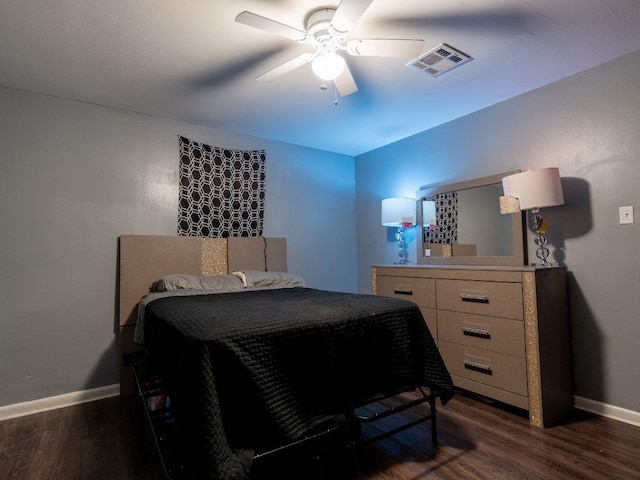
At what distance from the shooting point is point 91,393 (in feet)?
8.43

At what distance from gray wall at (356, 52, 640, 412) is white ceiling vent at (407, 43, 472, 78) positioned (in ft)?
2.71

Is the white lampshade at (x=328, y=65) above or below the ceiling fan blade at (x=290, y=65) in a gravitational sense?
below

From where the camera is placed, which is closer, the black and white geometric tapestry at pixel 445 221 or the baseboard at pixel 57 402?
the baseboard at pixel 57 402

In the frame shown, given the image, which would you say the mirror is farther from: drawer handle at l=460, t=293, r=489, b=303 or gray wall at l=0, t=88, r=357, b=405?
gray wall at l=0, t=88, r=357, b=405

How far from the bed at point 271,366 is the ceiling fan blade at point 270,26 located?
1.29 metres

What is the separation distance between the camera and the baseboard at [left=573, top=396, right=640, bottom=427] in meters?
2.03

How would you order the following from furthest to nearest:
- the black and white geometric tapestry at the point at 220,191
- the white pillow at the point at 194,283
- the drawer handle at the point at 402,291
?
the black and white geometric tapestry at the point at 220,191
the drawer handle at the point at 402,291
the white pillow at the point at 194,283

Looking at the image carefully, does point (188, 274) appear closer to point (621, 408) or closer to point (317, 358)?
point (317, 358)

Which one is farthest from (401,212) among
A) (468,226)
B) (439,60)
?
(439,60)

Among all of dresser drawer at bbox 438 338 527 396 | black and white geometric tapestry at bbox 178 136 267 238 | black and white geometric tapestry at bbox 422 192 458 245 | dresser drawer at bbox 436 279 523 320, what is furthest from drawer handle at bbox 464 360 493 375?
black and white geometric tapestry at bbox 178 136 267 238

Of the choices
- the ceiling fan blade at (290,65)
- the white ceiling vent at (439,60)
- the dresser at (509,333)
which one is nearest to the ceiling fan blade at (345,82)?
the ceiling fan blade at (290,65)

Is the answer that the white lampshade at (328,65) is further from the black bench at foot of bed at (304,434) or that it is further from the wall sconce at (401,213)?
the wall sconce at (401,213)

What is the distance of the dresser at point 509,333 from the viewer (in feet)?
6.80

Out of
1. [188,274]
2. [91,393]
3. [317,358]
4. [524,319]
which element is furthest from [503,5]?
[91,393]
